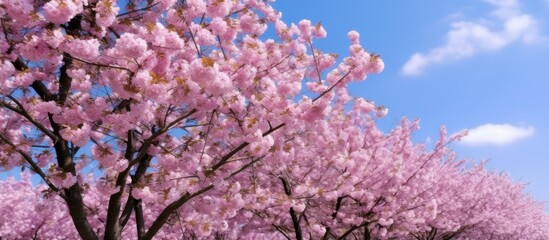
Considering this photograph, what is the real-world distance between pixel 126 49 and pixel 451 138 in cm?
1102

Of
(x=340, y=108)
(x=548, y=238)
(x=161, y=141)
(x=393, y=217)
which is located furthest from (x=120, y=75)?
(x=548, y=238)

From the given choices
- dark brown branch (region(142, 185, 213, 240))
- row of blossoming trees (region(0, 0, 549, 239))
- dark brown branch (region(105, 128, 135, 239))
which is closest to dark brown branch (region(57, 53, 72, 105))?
row of blossoming trees (region(0, 0, 549, 239))

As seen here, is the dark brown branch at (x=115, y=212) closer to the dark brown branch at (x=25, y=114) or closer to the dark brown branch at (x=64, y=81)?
the dark brown branch at (x=25, y=114)

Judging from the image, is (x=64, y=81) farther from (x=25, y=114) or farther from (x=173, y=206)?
(x=173, y=206)

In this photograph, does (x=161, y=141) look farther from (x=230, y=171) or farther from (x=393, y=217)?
(x=393, y=217)

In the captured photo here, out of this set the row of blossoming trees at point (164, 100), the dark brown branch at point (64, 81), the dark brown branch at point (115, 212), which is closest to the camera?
the row of blossoming trees at point (164, 100)

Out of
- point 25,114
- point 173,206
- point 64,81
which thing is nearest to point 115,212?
point 173,206

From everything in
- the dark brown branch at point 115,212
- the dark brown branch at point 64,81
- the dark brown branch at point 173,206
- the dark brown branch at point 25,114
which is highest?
the dark brown branch at point 64,81

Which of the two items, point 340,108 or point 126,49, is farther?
point 340,108

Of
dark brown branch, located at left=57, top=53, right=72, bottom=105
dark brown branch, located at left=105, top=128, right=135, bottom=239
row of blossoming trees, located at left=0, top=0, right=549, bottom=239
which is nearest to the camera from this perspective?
row of blossoming trees, located at left=0, top=0, right=549, bottom=239

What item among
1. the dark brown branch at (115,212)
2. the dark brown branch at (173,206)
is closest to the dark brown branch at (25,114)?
the dark brown branch at (115,212)

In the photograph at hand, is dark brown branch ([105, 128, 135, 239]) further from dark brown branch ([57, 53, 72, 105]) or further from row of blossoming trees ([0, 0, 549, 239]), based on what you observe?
dark brown branch ([57, 53, 72, 105])

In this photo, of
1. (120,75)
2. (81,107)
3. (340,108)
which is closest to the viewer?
(120,75)

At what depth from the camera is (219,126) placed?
7664 millimetres
